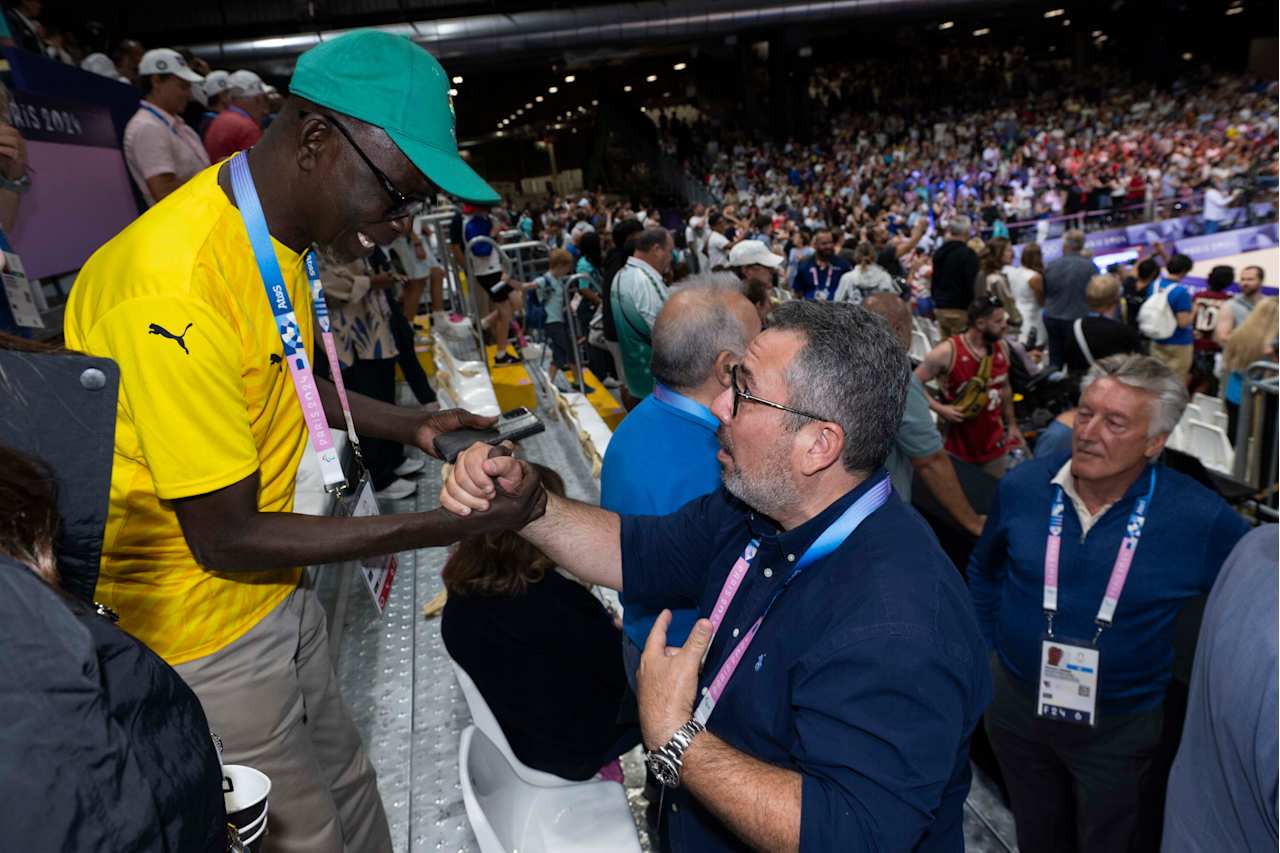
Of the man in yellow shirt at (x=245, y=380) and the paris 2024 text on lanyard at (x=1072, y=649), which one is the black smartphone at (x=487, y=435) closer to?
the man in yellow shirt at (x=245, y=380)

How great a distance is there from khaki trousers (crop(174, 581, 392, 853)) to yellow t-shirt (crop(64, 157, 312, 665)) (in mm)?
64

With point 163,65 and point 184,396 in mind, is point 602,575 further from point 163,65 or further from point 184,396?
point 163,65

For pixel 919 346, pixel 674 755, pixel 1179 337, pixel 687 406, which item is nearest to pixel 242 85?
pixel 687 406

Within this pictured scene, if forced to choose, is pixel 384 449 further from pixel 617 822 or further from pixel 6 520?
pixel 6 520

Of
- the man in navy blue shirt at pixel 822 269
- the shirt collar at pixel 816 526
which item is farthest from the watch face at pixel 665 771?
the man in navy blue shirt at pixel 822 269

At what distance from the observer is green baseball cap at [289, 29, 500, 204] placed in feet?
4.47

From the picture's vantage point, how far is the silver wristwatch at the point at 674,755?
4.16 feet

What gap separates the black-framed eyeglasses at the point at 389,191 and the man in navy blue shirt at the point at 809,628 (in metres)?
0.49

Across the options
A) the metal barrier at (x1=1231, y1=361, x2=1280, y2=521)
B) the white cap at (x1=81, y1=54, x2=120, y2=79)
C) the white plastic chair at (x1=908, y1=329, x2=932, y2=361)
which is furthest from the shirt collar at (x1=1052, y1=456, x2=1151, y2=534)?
the white cap at (x1=81, y1=54, x2=120, y2=79)

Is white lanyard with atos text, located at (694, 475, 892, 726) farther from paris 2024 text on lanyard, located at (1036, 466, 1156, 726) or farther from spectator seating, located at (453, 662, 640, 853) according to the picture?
paris 2024 text on lanyard, located at (1036, 466, 1156, 726)

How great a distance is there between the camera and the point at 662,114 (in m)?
32.5

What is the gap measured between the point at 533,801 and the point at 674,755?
1173mm

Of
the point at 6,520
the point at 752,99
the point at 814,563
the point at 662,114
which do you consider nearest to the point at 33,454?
the point at 6,520

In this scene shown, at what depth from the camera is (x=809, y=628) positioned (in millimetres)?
1282
